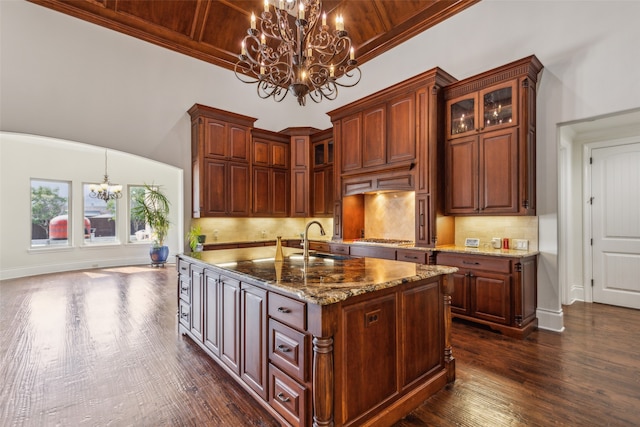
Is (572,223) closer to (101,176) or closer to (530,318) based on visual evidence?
(530,318)

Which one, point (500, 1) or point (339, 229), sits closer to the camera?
point (500, 1)

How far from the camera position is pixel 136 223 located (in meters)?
9.11

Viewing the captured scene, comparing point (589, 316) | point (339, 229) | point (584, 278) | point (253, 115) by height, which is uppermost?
point (253, 115)

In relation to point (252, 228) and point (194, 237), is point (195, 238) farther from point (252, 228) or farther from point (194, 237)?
point (252, 228)

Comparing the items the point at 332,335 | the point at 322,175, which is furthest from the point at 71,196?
the point at 332,335

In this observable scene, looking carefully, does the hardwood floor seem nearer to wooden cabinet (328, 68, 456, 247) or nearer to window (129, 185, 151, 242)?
wooden cabinet (328, 68, 456, 247)

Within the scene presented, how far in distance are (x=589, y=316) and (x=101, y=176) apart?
1077 centimetres

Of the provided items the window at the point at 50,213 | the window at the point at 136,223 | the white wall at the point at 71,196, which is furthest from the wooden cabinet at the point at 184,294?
the window at the point at 50,213

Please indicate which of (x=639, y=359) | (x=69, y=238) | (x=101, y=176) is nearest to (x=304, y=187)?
(x=639, y=359)

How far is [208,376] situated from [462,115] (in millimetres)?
4253

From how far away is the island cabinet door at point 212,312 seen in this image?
8.55 ft

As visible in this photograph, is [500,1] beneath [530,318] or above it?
above

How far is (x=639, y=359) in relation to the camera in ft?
9.26

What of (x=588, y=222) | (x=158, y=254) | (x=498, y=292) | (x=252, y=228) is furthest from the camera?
(x=158, y=254)
